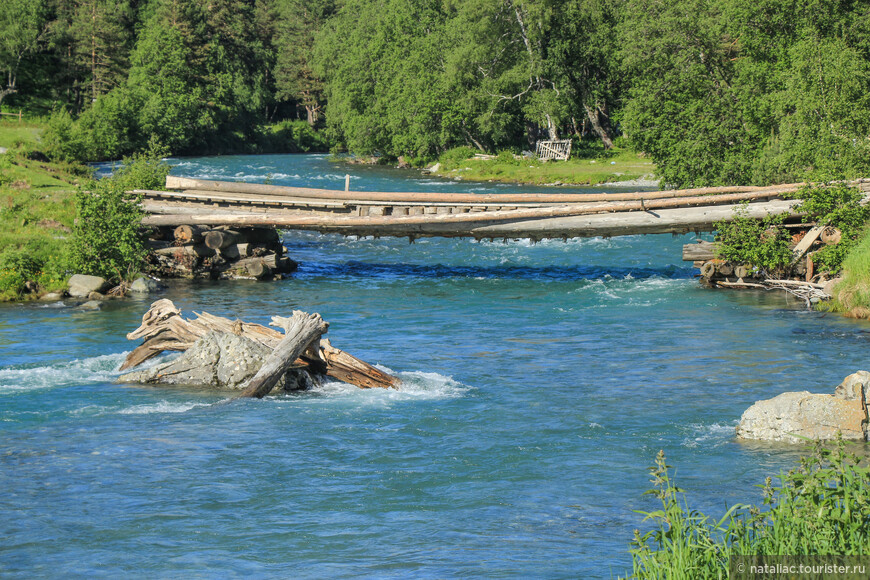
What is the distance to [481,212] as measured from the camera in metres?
23.0

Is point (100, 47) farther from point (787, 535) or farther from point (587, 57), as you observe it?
point (787, 535)

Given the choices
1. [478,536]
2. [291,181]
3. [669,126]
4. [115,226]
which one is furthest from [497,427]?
[291,181]

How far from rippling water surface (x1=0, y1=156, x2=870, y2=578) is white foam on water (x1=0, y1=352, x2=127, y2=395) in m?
0.06

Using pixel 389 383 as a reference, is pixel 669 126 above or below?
above

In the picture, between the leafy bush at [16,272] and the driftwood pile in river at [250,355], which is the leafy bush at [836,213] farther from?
the leafy bush at [16,272]

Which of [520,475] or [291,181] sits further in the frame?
[291,181]

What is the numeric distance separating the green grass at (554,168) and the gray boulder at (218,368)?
3685cm

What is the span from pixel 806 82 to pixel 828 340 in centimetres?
1298

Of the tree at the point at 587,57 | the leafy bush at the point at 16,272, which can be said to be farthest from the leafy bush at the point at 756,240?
the tree at the point at 587,57

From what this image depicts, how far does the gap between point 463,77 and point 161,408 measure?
53.7 m

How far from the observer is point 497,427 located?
40.0 ft

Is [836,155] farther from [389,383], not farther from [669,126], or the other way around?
[389,383]

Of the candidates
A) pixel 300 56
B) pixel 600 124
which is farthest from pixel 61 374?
pixel 300 56

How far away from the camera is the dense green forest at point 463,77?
28672 mm
